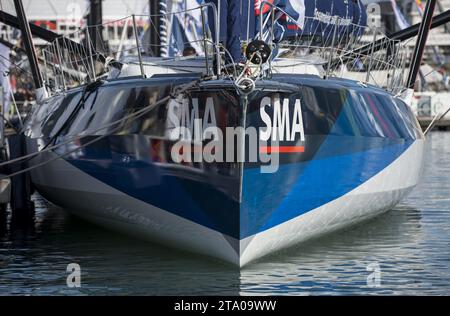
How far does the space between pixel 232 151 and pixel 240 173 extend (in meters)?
0.22

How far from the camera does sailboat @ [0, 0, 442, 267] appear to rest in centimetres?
1020

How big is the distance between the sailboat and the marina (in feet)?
0.06

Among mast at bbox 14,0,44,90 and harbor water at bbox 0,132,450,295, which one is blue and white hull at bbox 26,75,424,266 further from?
mast at bbox 14,0,44,90

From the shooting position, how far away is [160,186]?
10703 millimetres

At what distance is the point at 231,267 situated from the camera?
34.2 ft

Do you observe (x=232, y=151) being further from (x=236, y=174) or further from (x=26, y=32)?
(x=26, y=32)

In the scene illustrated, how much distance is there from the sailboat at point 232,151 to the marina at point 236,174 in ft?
0.06

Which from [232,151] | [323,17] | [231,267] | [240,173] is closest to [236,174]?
[240,173]

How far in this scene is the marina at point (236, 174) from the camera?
10117mm

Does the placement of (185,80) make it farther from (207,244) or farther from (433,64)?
(433,64)

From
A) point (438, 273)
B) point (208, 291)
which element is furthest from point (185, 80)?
point (438, 273)

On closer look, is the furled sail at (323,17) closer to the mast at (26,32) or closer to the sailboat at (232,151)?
the sailboat at (232,151)
